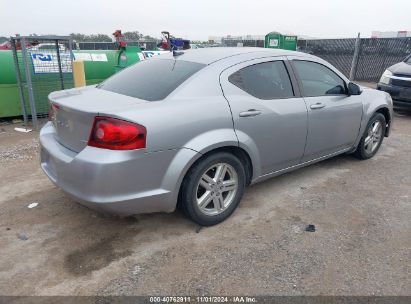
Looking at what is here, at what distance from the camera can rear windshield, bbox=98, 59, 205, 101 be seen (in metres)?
3.09

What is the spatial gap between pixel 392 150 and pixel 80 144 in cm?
480

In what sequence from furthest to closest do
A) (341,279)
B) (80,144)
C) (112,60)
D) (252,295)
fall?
(112,60)
(80,144)
(341,279)
(252,295)

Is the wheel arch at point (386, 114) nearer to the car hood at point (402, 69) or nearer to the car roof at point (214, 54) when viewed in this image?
the car roof at point (214, 54)

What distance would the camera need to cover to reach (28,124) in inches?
288

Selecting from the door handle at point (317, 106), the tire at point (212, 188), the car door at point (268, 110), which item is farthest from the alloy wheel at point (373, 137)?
the tire at point (212, 188)

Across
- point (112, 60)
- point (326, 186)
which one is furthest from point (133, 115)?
point (112, 60)

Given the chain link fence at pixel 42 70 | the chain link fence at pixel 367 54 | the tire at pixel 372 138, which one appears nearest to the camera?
the tire at pixel 372 138

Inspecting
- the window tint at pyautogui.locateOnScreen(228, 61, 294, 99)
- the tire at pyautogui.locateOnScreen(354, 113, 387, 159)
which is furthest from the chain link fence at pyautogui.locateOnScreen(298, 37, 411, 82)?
the window tint at pyautogui.locateOnScreen(228, 61, 294, 99)

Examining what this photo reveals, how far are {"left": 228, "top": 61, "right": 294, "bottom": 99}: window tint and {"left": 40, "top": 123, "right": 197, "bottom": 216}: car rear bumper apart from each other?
3.02 feet

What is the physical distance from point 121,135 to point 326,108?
2.45 metres

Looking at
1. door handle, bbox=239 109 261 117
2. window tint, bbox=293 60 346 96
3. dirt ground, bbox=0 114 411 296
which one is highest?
window tint, bbox=293 60 346 96

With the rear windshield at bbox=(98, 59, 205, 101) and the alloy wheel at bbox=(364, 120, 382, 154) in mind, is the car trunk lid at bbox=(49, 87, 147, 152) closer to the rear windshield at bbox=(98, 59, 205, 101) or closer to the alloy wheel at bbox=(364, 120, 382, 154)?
the rear windshield at bbox=(98, 59, 205, 101)

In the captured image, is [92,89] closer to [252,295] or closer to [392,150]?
[252,295]

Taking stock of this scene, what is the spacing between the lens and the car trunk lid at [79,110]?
9.08 ft
